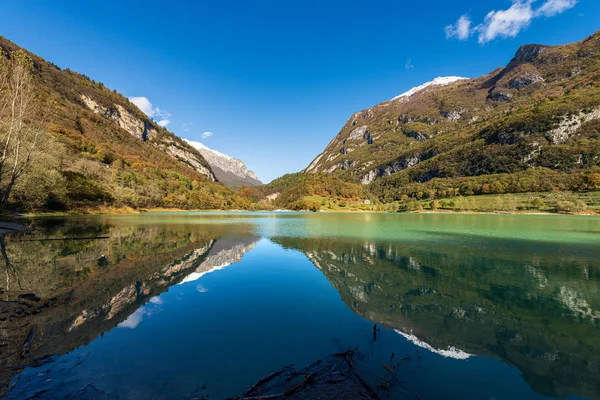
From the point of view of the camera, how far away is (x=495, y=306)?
12320 mm

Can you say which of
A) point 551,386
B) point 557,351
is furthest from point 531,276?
point 551,386

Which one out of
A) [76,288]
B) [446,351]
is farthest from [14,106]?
[446,351]

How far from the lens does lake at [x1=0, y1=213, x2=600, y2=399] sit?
6496 mm

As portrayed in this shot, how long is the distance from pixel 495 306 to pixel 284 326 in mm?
9925

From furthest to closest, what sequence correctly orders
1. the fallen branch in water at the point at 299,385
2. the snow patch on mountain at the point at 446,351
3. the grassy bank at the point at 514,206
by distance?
the grassy bank at the point at 514,206
the snow patch on mountain at the point at 446,351
the fallen branch in water at the point at 299,385

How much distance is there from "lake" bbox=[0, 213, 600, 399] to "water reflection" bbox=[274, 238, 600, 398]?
7 cm

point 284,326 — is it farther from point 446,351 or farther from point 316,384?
point 446,351

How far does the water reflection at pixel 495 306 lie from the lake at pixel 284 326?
0.07 meters

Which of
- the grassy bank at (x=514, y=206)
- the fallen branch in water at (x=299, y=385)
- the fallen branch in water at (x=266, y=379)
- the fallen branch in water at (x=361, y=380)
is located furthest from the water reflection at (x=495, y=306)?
the grassy bank at (x=514, y=206)

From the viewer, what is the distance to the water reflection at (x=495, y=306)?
8.00 m

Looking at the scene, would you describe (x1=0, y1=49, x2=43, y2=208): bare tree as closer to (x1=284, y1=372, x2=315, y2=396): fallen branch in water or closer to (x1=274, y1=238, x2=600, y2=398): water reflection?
(x1=274, y1=238, x2=600, y2=398): water reflection

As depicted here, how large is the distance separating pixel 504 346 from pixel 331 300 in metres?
6.85

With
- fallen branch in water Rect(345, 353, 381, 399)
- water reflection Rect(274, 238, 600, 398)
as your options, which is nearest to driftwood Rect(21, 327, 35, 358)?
fallen branch in water Rect(345, 353, 381, 399)

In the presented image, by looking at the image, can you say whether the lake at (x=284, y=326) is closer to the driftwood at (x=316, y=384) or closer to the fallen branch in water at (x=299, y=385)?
the driftwood at (x=316, y=384)
